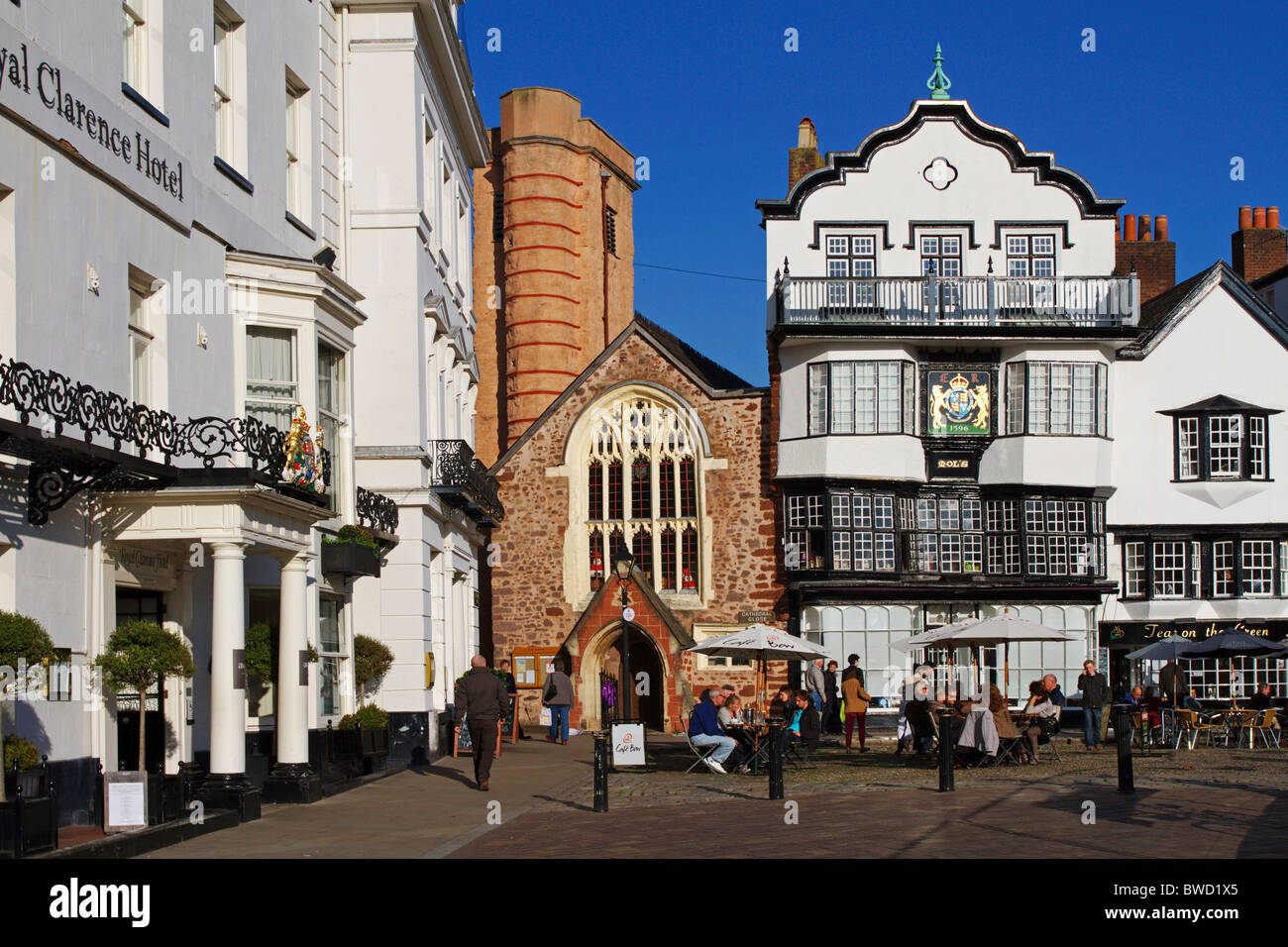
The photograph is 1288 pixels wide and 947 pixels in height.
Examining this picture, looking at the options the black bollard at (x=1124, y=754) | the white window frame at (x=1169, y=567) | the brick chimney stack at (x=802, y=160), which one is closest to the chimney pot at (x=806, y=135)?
the brick chimney stack at (x=802, y=160)

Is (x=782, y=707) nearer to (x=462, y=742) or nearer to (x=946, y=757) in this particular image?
(x=462, y=742)

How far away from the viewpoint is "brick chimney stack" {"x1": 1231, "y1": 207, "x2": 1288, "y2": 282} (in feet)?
153

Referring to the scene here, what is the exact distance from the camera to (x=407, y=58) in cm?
2581

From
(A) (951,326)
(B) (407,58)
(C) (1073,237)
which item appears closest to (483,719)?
(B) (407,58)

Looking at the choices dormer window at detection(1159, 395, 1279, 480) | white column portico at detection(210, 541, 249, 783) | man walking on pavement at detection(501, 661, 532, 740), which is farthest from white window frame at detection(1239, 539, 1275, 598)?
white column portico at detection(210, 541, 249, 783)

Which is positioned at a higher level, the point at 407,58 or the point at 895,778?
the point at 407,58

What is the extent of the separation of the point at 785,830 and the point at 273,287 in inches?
364

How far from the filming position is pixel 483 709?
66.8 feet

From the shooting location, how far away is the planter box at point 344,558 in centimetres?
2152

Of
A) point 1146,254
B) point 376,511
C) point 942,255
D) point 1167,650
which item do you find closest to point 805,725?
point 376,511

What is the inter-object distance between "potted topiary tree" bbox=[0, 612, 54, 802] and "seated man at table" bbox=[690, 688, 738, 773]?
38.3ft

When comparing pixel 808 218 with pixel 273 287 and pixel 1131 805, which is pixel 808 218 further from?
pixel 1131 805

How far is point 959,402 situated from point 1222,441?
6894mm

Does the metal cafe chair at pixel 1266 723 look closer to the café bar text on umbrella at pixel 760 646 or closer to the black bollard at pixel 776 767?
the café bar text on umbrella at pixel 760 646
